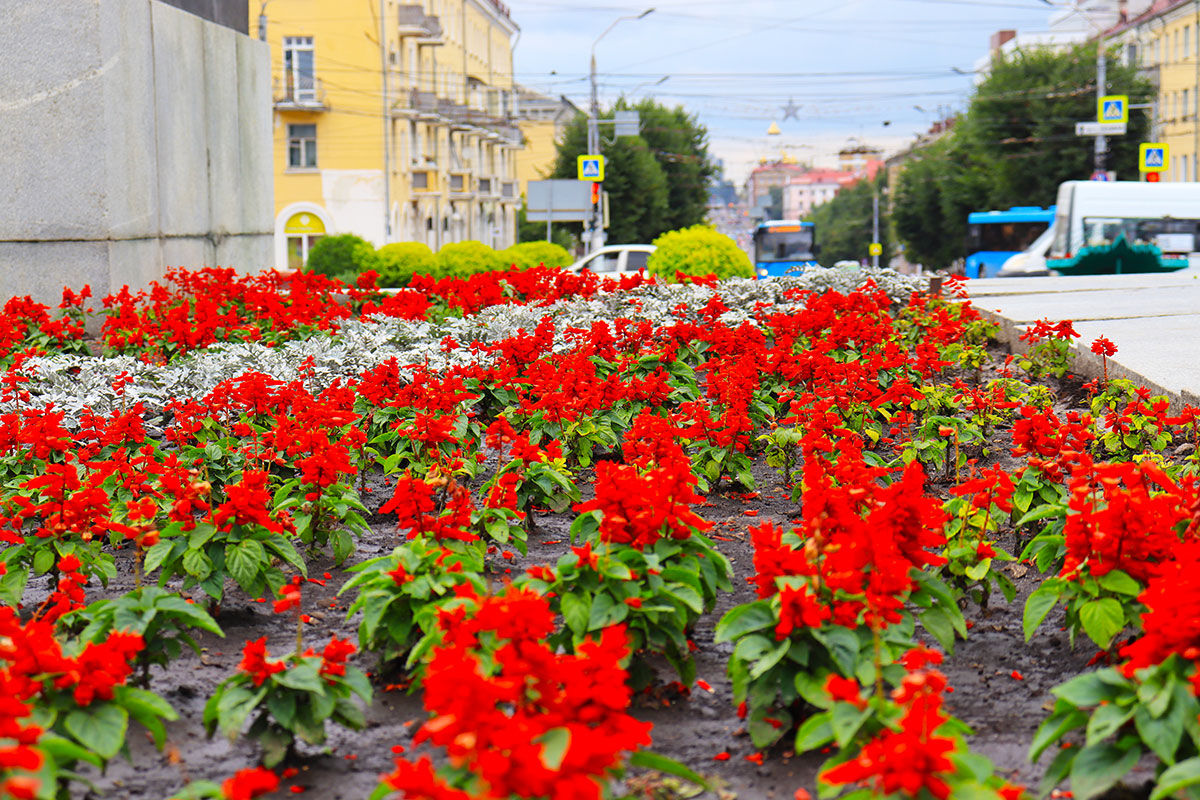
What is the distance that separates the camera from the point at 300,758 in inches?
120

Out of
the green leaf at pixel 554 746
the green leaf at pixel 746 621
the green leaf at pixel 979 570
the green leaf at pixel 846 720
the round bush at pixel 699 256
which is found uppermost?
the round bush at pixel 699 256

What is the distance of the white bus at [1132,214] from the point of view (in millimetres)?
33531

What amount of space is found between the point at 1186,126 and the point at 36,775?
66830 millimetres

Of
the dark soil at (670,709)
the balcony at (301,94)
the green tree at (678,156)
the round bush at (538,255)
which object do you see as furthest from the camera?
the green tree at (678,156)

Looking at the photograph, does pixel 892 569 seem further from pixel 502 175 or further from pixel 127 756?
pixel 502 175

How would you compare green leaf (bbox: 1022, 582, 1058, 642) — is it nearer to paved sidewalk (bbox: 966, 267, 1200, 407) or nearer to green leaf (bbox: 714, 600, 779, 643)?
green leaf (bbox: 714, 600, 779, 643)

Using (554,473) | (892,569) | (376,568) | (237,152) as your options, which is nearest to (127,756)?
(376,568)

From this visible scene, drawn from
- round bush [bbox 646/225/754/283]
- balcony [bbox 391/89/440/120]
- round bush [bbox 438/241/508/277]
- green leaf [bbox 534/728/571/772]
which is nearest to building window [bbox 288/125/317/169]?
balcony [bbox 391/89/440/120]

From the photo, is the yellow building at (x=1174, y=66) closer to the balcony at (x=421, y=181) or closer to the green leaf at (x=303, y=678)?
the balcony at (x=421, y=181)

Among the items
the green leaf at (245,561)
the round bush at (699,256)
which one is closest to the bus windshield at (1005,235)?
the round bush at (699,256)

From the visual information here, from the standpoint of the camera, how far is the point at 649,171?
2330 inches

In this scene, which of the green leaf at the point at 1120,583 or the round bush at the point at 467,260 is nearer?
the green leaf at the point at 1120,583

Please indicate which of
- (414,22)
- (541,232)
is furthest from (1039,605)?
(541,232)

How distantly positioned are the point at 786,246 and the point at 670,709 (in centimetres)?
4240
